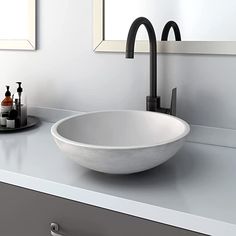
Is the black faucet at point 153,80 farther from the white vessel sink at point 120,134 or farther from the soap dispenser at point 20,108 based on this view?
the soap dispenser at point 20,108

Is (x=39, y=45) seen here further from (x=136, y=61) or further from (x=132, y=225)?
(x=132, y=225)

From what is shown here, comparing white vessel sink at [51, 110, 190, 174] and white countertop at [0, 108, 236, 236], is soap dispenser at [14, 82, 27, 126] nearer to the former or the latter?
white countertop at [0, 108, 236, 236]

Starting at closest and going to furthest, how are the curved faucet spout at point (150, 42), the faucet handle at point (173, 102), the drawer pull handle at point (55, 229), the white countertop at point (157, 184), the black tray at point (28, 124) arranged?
1. the white countertop at point (157, 184)
2. the drawer pull handle at point (55, 229)
3. the curved faucet spout at point (150, 42)
4. the faucet handle at point (173, 102)
5. the black tray at point (28, 124)

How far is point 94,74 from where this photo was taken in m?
1.37

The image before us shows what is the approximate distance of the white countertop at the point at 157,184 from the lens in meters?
0.70

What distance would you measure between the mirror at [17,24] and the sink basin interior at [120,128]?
56cm

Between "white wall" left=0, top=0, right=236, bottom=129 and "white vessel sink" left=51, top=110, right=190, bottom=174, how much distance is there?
189mm

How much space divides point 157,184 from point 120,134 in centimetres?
32

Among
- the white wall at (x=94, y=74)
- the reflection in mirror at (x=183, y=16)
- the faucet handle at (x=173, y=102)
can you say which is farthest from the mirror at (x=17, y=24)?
the faucet handle at (x=173, y=102)

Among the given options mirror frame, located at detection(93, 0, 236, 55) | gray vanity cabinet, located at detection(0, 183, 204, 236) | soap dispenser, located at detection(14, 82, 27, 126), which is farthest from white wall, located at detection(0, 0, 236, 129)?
gray vanity cabinet, located at detection(0, 183, 204, 236)

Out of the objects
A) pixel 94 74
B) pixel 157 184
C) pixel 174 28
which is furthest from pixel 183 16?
pixel 157 184

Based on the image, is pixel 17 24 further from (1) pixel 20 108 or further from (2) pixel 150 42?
(2) pixel 150 42

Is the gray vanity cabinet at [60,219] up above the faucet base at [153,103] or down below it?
below

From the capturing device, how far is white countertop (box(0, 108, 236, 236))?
27.7 inches
